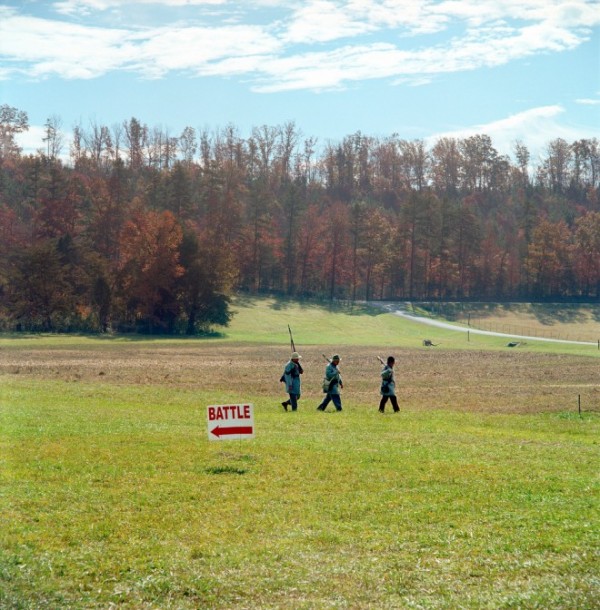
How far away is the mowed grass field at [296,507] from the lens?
1021 centimetres

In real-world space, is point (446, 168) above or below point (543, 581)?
above

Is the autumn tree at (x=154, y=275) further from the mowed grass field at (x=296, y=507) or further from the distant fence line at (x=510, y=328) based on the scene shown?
the mowed grass field at (x=296, y=507)

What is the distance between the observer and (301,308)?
12012cm

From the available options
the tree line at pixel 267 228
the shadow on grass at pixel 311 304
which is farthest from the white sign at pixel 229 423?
the shadow on grass at pixel 311 304

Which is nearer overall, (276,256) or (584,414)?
(584,414)

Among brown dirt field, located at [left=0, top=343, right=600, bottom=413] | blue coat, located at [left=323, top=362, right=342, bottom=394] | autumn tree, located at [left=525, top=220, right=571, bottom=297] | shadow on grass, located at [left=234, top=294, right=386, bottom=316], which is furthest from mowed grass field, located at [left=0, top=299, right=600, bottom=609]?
autumn tree, located at [left=525, top=220, right=571, bottom=297]

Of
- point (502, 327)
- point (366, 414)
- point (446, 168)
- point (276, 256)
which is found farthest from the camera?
point (446, 168)

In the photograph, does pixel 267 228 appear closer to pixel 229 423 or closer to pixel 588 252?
pixel 588 252

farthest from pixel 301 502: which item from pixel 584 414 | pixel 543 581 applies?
pixel 584 414

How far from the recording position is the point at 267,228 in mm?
128750

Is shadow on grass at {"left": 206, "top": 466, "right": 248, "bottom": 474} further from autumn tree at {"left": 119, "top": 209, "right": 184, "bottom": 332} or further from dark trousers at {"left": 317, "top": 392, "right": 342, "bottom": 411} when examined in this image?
autumn tree at {"left": 119, "top": 209, "right": 184, "bottom": 332}

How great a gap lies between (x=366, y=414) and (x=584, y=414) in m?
7.59

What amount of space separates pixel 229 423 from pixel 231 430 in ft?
0.46

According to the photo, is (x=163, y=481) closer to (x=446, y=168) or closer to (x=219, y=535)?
(x=219, y=535)
